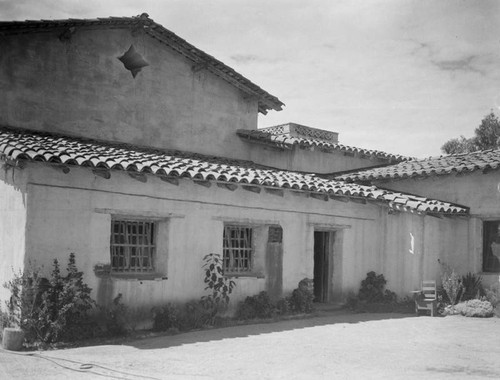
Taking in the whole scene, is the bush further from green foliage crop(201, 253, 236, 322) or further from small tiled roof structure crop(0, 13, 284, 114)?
small tiled roof structure crop(0, 13, 284, 114)

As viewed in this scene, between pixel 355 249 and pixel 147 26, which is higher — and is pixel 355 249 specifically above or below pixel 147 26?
below

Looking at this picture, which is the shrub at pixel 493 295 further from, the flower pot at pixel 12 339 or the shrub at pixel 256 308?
the flower pot at pixel 12 339

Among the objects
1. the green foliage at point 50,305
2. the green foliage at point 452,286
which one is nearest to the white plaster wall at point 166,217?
the green foliage at point 50,305

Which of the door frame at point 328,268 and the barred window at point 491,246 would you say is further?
the barred window at point 491,246

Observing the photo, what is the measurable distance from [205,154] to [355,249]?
207 inches

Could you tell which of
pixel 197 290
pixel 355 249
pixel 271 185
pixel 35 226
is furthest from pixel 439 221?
pixel 35 226

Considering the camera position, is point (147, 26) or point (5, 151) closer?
point (5, 151)

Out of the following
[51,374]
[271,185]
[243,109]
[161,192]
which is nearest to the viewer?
[51,374]

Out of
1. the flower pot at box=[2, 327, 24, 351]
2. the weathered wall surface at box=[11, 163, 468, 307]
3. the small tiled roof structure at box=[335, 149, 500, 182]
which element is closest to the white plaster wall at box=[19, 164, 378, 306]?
the weathered wall surface at box=[11, 163, 468, 307]

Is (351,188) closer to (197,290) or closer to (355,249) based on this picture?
(355,249)

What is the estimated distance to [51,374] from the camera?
24.3 ft

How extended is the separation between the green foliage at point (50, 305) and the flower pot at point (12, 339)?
0.37 metres

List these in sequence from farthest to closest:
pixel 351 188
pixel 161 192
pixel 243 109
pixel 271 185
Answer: pixel 243 109, pixel 351 188, pixel 271 185, pixel 161 192

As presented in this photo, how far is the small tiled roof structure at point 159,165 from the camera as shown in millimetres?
9625
